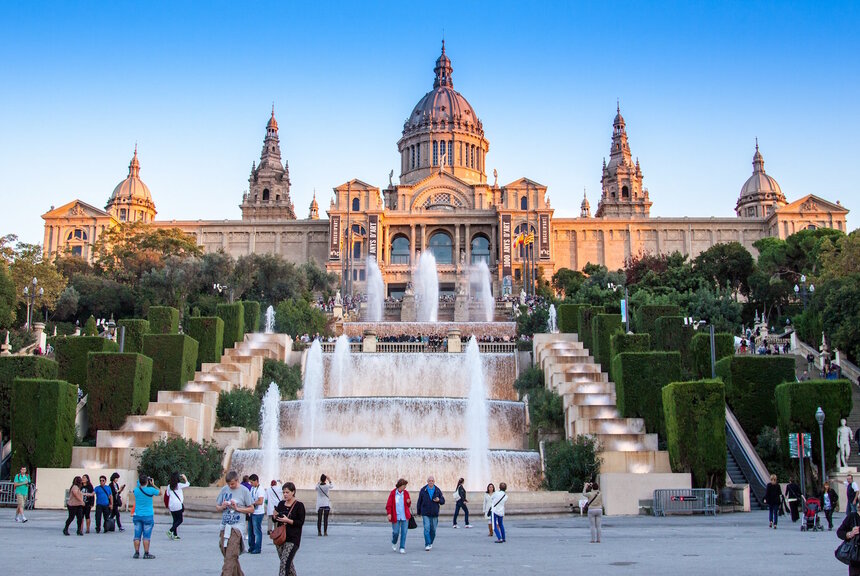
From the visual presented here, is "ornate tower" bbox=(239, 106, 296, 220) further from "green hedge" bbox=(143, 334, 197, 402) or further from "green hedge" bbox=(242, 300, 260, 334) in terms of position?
"green hedge" bbox=(143, 334, 197, 402)

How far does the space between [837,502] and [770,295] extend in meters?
44.7

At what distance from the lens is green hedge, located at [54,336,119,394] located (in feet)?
112

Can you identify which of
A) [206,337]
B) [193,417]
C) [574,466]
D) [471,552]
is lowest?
[471,552]

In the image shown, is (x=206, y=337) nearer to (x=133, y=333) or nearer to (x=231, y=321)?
(x=133, y=333)

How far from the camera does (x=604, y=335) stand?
3781 cm

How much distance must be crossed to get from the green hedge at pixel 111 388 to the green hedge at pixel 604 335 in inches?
705

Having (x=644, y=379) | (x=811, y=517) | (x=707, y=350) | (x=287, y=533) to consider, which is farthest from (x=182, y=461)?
(x=707, y=350)

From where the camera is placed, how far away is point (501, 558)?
47.3 feet

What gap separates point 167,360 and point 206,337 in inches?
164

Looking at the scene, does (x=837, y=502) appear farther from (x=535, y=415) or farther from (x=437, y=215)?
(x=437, y=215)

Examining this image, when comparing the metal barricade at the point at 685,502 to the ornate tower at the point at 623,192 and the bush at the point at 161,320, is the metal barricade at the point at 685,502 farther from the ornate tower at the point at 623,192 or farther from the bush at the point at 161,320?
the ornate tower at the point at 623,192

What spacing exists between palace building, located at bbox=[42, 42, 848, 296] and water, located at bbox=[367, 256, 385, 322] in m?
2.00

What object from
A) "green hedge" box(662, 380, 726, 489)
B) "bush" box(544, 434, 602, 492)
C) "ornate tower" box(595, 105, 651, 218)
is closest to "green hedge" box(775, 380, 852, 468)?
"green hedge" box(662, 380, 726, 489)

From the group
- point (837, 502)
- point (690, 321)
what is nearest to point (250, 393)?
point (837, 502)
